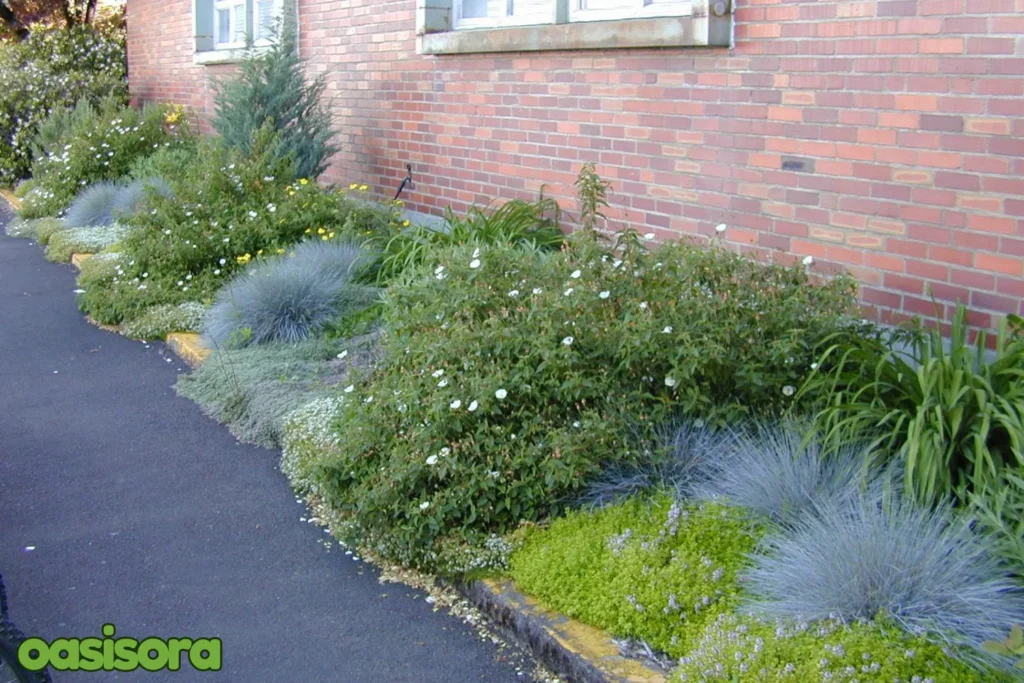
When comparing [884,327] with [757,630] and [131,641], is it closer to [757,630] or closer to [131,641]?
[757,630]

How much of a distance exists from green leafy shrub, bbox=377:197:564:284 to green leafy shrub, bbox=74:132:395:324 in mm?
692

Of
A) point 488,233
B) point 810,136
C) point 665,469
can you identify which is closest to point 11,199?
point 488,233

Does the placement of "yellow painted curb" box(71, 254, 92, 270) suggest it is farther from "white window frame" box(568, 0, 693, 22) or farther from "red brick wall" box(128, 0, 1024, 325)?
"white window frame" box(568, 0, 693, 22)

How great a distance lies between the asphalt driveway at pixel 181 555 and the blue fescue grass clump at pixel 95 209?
5.21 meters

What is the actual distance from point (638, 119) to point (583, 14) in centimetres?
98

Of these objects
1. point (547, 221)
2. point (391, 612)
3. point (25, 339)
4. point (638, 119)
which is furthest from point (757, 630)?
point (25, 339)

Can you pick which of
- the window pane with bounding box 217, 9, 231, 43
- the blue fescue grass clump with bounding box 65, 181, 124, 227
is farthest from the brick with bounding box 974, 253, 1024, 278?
the window pane with bounding box 217, 9, 231, 43

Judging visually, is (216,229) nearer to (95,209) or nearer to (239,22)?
(95,209)

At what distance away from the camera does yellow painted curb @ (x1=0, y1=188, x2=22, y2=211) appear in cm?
1529

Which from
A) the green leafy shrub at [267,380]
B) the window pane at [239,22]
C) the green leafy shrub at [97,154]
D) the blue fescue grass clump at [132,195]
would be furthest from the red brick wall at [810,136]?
the green leafy shrub at [97,154]

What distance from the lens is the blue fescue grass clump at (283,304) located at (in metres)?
7.57

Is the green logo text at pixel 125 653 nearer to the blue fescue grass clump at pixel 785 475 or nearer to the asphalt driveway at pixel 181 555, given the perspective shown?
the asphalt driveway at pixel 181 555

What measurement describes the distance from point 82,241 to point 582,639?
30.1 ft

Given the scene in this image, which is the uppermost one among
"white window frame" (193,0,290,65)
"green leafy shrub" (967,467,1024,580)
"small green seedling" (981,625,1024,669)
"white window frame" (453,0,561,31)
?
"white window frame" (193,0,290,65)
